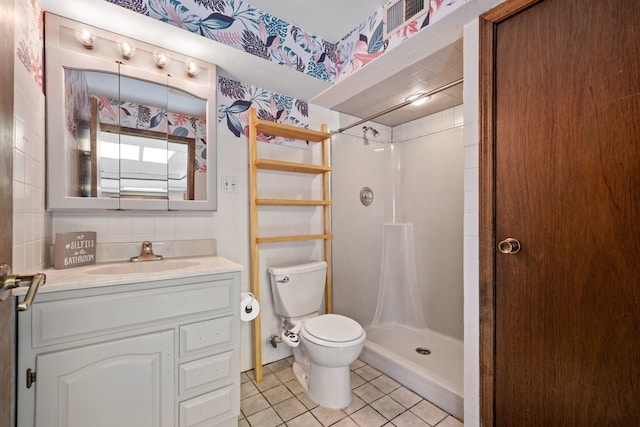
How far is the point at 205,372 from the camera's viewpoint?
1.27 metres

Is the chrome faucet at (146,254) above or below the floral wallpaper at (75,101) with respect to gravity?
below

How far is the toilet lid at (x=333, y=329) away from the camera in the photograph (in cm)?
154

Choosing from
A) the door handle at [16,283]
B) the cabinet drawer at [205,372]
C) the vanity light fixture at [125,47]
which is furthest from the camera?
the vanity light fixture at [125,47]

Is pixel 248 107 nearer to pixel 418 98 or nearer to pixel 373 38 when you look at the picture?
pixel 373 38

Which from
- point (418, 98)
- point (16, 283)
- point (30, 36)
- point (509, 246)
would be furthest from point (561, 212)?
point (30, 36)

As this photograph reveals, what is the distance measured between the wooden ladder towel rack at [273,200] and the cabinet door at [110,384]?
687 millimetres

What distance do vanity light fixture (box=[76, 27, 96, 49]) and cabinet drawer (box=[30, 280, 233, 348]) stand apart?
1250 mm

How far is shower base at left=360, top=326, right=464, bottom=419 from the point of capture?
1.54 meters

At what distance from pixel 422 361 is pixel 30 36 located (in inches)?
109

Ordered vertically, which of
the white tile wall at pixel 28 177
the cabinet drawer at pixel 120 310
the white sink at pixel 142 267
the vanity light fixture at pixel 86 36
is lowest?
the cabinet drawer at pixel 120 310

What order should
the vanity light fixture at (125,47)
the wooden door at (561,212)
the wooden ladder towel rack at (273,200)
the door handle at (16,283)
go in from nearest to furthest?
the door handle at (16,283), the wooden door at (561,212), the vanity light fixture at (125,47), the wooden ladder towel rack at (273,200)

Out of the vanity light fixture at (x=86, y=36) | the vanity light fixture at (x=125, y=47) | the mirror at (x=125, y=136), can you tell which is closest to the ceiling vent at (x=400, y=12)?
the mirror at (x=125, y=136)

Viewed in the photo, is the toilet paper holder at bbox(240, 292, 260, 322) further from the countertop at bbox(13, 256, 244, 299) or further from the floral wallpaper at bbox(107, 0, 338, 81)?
the floral wallpaper at bbox(107, 0, 338, 81)

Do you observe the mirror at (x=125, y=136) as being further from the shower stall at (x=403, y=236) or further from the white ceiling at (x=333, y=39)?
the shower stall at (x=403, y=236)
